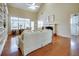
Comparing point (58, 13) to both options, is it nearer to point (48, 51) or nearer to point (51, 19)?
point (51, 19)

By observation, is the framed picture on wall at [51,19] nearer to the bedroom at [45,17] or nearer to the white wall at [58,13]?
the bedroom at [45,17]

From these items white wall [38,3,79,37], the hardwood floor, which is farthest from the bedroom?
the hardwood floor

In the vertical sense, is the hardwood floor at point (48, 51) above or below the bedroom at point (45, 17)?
below

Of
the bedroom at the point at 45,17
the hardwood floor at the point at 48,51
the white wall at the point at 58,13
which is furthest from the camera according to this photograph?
the white wall at the point at 58,13

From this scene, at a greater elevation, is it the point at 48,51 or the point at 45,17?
the point at 45,17

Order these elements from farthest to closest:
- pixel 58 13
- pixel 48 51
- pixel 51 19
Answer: pixel 51 19 < pixel 58 13 < pixel 48 51

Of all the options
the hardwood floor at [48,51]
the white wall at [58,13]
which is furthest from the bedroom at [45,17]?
the hardwood floor at [48,51]

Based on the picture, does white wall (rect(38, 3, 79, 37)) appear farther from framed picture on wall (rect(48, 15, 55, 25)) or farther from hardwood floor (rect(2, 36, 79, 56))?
hardwood floor (rect(2, 36, 79, 56))

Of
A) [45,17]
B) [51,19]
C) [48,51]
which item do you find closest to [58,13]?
[51,19]

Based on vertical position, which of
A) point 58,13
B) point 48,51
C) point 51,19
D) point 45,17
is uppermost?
point 58,13

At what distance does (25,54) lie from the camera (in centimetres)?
261

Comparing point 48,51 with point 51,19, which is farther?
point 51,19

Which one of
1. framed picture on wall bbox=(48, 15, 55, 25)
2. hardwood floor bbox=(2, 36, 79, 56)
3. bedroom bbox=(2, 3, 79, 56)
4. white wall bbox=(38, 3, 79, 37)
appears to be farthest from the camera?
framed picture on wall bbox=(48, 15, 55, 25)

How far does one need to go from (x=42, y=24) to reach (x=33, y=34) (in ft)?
16.3
